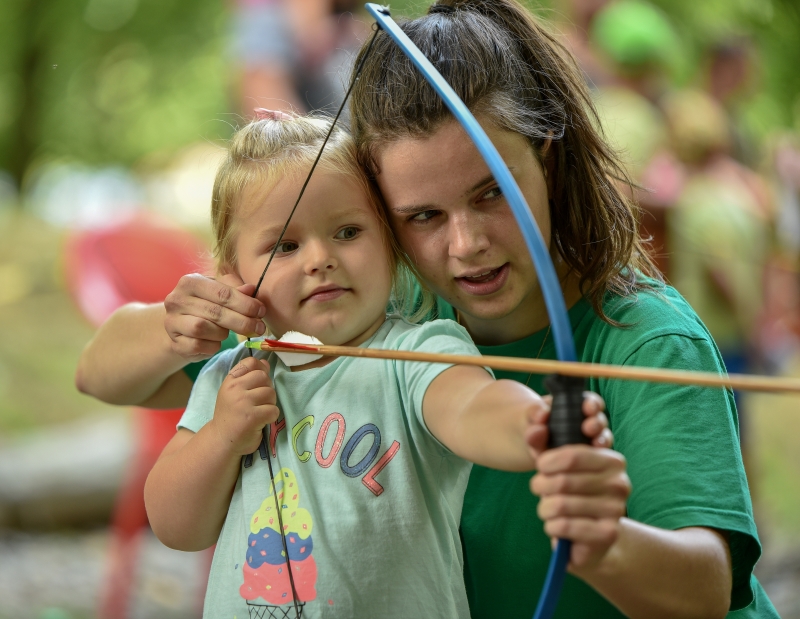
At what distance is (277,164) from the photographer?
1021 mm

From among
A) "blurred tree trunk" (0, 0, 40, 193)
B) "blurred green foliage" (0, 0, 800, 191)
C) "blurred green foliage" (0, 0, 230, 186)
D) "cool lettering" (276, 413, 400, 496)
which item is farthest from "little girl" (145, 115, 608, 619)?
"blurred tree trunk" (0, 0, 40, 193)

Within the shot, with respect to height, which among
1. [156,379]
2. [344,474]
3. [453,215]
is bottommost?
[344,474]

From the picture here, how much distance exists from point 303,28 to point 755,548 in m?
2.70

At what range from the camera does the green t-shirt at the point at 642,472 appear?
0.88 meters

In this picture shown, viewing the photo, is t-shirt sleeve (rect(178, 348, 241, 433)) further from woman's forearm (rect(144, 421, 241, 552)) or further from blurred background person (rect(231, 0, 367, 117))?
blurred background person (rect(231, 0, 367, 117))

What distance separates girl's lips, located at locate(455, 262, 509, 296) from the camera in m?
1.03

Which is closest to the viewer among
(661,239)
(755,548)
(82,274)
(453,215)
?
(755,548)

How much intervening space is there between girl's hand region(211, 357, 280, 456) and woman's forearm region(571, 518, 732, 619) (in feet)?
1.19

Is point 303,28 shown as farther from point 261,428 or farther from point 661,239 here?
point 261,428

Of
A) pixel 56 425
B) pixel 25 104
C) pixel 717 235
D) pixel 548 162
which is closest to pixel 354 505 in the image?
pixel 548 162

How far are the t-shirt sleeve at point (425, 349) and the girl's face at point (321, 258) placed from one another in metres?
0.07

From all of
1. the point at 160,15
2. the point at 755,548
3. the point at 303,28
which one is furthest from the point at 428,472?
the point at 160,15

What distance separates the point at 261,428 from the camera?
0.94 meters

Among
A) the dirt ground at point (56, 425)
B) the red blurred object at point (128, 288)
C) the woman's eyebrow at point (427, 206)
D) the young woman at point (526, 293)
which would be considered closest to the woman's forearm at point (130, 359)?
the young woman at point (526, 293)
